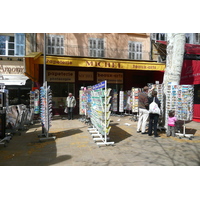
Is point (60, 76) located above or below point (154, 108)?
above

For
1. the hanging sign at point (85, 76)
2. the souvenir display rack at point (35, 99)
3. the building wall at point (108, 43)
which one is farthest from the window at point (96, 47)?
the souvenir display rack at point (35, 99)

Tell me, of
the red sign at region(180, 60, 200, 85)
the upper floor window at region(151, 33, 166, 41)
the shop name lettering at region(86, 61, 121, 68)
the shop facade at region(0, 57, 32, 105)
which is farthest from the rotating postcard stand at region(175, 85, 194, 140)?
the upper floor window at region(151, 33, 166, 41)

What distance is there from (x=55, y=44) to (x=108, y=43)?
14.2 ft

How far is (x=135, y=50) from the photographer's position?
603 inches

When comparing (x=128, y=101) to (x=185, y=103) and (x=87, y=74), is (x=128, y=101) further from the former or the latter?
(x=185, y=103)

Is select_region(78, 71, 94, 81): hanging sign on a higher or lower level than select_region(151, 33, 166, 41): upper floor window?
lower

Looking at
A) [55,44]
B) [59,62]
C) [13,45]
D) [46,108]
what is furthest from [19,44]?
[46,108]

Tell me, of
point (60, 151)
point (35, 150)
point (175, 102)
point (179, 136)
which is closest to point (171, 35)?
point (175, 102)

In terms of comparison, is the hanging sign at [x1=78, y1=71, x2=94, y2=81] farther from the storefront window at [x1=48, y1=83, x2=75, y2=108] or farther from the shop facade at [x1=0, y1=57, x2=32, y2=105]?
the shop facade at [x1=0, y1=57, x2=32, y2=105]

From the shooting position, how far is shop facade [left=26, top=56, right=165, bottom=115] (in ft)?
37.6

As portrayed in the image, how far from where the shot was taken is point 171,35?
744cm

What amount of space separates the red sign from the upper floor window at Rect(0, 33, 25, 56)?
11483 millimetres

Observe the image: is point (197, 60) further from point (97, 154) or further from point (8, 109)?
point (8, 109)

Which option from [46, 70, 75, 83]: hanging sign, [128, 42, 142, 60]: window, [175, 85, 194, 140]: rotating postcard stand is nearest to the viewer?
[175, 85, 194, 140]: rotating postcard stand
